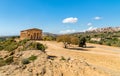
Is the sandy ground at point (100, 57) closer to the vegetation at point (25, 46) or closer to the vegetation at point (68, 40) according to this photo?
the vegetation at point (25, 46)

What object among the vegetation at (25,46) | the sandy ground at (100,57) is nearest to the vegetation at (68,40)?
the sandy ground at (100,57)

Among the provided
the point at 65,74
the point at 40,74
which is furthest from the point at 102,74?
the point at 40,74

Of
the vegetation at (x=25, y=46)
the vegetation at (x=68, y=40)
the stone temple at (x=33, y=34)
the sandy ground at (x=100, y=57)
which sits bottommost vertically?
the sandy ground at (x=100, y=57)

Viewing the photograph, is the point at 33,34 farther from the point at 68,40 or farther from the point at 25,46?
the point at 25,46

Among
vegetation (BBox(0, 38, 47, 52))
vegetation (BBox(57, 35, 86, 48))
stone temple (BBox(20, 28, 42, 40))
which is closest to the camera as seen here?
vegetation (BBox(0, 38, 47, 52))

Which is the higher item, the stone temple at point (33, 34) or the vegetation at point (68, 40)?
the stone temple at point (33, 34)

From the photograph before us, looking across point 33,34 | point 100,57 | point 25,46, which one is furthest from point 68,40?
point 33,34

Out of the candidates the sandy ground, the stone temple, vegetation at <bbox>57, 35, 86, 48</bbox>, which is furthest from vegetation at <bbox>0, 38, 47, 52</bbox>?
the stone temple

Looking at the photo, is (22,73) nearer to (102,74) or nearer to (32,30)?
(102,74)

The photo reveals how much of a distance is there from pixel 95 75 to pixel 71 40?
88.1 feet

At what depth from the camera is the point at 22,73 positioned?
12.8 meters

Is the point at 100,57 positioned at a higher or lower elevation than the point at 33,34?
lower

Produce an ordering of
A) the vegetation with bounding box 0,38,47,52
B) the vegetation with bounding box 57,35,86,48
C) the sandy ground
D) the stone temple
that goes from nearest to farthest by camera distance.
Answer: the sandy ground
the vegetation with bounding box 0,38,47,52
the vegetation with bounding box 57,35,86,48
the stone temple

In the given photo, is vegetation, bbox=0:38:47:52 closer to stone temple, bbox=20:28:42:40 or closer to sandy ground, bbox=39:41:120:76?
sandy ground, bbox=39:41:120:76
